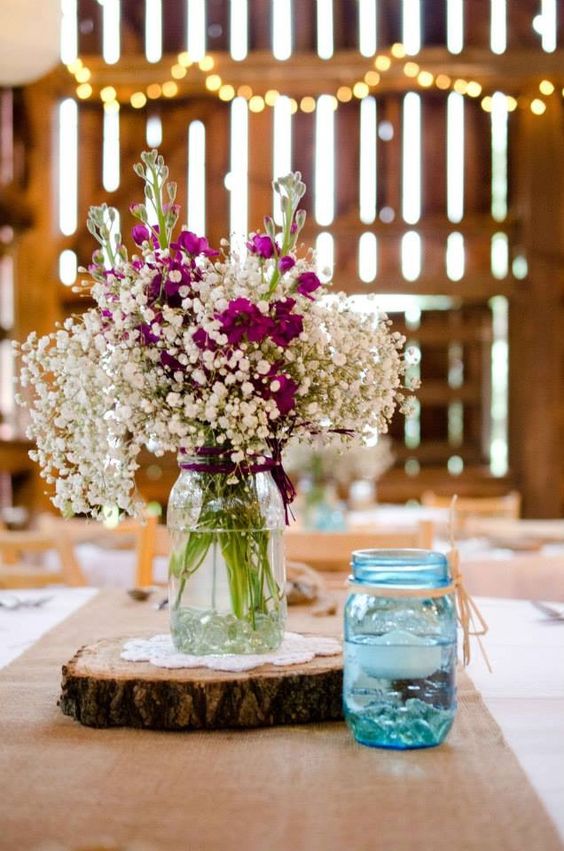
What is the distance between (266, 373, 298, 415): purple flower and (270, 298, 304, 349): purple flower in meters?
0.04

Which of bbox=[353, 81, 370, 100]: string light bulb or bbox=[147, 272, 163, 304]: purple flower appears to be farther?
bbox=[353, 81, 370, 100]: string light bulb

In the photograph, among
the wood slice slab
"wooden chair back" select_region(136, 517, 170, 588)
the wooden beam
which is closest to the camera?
the wood slice slab

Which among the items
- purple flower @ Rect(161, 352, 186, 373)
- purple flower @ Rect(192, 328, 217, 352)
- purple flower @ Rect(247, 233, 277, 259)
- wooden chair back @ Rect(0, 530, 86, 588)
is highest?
purple flower @ Rect(247, 233, 277, 259)

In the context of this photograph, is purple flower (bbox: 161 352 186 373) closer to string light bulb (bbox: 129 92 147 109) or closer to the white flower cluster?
the white flower cluster

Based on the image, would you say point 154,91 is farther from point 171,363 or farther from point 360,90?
point 171,363

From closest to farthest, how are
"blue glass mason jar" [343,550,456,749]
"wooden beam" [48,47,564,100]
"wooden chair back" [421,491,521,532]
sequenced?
"blue glass mason jar" [343,550,456,749], "wooden chair back" [421,491,521,532], "wooden beam" [48,47,564,100]

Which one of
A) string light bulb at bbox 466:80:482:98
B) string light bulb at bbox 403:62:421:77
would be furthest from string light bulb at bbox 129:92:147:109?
string light bulb at bbox 466:80:482:98

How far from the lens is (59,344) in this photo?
1.40 meters

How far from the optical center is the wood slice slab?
4.02ft

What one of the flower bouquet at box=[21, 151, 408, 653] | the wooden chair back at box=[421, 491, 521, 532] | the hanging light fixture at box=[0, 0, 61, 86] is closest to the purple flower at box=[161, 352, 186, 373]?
the flower bouquet at box=[21, 151, 408, 653]

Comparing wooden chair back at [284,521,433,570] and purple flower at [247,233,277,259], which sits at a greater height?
purple flower at [247,233,277,259]

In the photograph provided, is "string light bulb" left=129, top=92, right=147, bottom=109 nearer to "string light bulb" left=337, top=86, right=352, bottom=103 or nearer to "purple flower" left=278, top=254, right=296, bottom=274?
"string light bulb" left=337, top=86, right=352, bottom=103

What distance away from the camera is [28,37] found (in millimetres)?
3986

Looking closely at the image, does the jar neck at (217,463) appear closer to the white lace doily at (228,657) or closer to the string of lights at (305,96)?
the white lace doily at (228,657)
